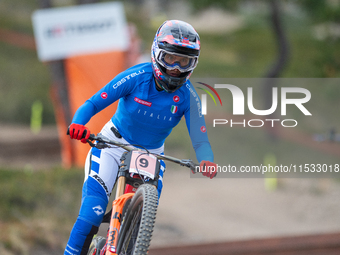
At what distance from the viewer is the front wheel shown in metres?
3.24

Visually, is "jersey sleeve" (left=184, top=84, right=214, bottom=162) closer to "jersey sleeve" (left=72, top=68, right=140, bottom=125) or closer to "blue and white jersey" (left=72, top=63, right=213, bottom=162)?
"blue and white jersey" (left=72, top=63, right=213, bottom=162)

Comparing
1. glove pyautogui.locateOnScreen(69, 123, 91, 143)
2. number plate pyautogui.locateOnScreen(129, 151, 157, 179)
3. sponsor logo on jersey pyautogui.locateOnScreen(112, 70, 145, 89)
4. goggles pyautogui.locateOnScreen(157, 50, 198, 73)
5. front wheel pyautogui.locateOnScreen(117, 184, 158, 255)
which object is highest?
goggles pyautogui.locateOnScreen(157, 50, 198, 73)

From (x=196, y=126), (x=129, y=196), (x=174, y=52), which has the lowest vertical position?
(x=129, y=196)

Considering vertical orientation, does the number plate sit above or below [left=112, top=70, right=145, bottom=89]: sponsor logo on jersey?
below

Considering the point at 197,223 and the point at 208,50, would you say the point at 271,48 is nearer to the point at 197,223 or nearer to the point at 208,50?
the point at 208,50

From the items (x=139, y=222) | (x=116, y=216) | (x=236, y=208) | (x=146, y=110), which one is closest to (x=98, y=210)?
(x=116, y=216)

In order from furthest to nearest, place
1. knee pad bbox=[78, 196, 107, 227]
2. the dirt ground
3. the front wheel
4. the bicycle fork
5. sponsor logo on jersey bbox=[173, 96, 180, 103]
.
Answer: the dirt ground < sponsor logo on jersey bbox=[173, 96, 180, 103] < knee pad bbox=[78, 196, 107, 227] < the bicycle fork < the front wheel

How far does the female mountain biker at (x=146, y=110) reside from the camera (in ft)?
12.3

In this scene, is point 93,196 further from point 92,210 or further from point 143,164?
point 143,164

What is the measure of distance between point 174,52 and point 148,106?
571 mm

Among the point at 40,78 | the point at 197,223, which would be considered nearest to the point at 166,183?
the point at 197,223

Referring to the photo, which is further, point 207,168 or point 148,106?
point 148,106

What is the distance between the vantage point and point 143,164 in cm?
365

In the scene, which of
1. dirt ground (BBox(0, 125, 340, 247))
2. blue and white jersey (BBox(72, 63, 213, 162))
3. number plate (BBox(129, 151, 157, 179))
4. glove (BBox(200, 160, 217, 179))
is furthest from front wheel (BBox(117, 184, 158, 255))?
dirt ground (BBox(0, 125, 340, 247))
